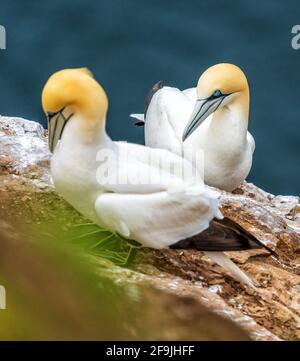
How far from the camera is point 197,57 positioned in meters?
12.3

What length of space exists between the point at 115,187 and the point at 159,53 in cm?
675

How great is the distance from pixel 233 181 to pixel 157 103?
3.23 feet

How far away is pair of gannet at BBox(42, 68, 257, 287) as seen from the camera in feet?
18.6

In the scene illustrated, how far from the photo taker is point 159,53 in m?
12.3

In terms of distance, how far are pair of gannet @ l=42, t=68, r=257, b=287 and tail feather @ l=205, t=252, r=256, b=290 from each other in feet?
0.59

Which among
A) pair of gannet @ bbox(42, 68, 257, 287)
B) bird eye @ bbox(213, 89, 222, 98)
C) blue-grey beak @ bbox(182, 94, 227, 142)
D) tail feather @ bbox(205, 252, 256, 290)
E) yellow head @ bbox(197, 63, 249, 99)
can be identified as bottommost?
tail feather @ bbox(205, 252, 256, 290)

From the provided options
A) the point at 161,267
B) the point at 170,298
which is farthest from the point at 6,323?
the point at 161,267

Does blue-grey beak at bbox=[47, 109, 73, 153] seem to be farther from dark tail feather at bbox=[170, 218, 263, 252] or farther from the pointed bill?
dark tail feather at bbox=[170, 218, 263, 252]

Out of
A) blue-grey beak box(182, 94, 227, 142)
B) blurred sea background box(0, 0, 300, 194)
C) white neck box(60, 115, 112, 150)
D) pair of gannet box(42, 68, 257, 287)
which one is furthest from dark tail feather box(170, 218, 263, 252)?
blurred sea background box(0, 0, 300, 194)

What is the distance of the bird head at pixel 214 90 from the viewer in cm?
802

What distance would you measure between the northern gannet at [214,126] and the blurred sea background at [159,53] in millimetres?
3013

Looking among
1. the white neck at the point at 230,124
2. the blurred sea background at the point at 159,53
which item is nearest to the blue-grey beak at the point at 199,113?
the white neck at the point at 230,124

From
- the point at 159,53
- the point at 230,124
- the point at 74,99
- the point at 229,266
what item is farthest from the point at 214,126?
the point at 159,53
